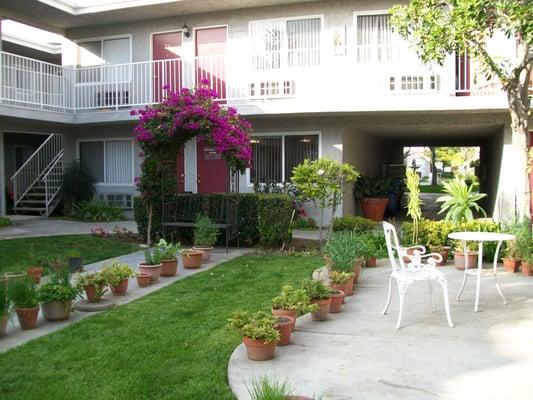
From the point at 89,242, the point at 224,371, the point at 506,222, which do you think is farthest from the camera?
the point at 89,242

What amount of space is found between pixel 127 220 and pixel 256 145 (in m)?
4.49

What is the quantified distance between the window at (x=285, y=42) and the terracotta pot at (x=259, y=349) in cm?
1062

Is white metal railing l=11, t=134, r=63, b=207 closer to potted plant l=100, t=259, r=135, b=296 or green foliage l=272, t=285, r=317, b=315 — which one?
potted plant l=100, t=259, r=135, b=296

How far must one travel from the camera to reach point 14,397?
158 inches

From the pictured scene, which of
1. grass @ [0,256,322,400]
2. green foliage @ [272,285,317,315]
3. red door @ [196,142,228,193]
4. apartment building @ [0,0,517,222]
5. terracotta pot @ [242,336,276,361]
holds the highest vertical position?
apartment building @ [0,0,517,222]

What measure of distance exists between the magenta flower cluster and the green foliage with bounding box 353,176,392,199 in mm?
5916

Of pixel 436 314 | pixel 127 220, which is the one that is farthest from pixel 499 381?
pixel 127 220

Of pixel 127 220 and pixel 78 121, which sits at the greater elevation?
pixel 78 121

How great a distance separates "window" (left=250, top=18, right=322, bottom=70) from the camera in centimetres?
1423

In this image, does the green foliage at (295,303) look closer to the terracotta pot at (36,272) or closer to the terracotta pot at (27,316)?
the terracotta pot at (27,316)

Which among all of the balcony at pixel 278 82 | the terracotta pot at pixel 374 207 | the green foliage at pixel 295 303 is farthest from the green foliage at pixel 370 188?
the green foliage at pixel 295 303

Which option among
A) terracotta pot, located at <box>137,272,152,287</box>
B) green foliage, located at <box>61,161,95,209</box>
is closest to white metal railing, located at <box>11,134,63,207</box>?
green foliage, located at <box>61,161,95,209</box>

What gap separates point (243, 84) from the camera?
564 inches

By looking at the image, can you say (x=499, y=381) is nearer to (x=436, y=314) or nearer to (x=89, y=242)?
(x=436, y=314)
